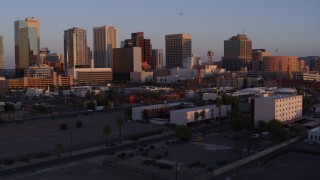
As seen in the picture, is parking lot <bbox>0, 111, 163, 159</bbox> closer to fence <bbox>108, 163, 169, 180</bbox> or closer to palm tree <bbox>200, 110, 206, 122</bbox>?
palm tree <bbox>200, 110, 206, 122</bbox>

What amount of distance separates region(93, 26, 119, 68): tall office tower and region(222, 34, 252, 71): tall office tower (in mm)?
28142

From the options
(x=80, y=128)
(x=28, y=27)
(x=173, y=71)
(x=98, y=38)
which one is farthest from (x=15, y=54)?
(x=80, y=128)

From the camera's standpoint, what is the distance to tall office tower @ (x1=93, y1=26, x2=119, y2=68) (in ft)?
335

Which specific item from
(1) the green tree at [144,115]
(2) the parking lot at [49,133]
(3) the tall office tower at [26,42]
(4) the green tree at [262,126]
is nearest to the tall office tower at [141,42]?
(3) the tall office tower at [26,42]

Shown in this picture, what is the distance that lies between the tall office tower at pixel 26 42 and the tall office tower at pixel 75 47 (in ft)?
23.6

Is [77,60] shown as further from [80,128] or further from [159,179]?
[159,179]

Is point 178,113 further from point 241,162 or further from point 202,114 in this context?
point 241,162

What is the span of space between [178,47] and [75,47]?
23.8 metres

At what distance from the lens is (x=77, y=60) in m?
95.6

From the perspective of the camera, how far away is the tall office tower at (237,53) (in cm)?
9350

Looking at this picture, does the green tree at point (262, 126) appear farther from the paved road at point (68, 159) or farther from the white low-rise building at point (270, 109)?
the paved road at point (68, 159)

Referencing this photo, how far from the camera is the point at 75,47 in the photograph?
311 feet

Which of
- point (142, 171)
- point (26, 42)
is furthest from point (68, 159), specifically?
point (26, 42)

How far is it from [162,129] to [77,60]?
251 feet
